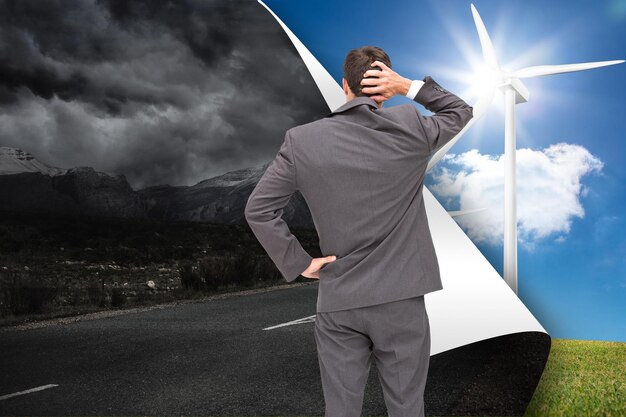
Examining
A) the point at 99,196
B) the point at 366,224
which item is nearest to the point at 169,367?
the point at 366,224

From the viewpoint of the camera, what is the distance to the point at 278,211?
207 centimetres

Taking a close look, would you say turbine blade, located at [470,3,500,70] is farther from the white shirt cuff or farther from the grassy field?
the white shirt cuff

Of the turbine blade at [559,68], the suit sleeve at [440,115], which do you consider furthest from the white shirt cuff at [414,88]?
the turbine blade at [559,68]

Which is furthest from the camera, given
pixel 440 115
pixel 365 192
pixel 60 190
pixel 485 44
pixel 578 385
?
pixel 60 190

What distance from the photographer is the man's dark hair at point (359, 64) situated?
6.41ft

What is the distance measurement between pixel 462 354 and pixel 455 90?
7.50 ft

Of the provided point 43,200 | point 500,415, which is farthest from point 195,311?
point 43,200

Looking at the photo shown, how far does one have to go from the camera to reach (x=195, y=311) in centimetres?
946

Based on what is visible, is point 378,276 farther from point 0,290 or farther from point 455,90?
point 0,290

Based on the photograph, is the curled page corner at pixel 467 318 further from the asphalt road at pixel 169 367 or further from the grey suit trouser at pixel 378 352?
the grey suit trouser at pixel 378 352

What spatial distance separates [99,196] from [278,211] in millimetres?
13651

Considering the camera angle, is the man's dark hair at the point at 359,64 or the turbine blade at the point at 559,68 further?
the turbine blade at the point at 559,68

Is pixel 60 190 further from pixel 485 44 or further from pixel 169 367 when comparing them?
pixel 485 44

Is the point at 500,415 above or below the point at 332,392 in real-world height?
below
